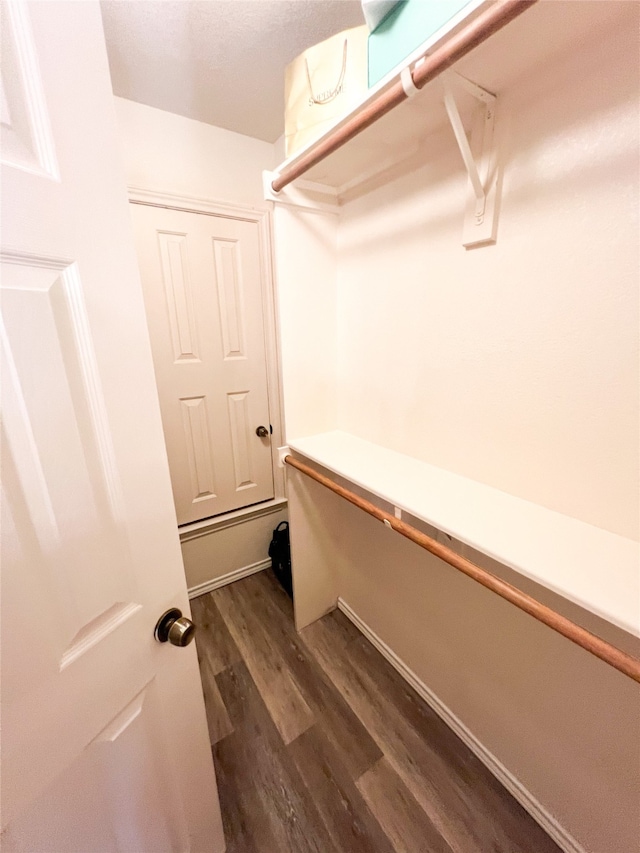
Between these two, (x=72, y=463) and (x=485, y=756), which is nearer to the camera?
(x=72, y=463)

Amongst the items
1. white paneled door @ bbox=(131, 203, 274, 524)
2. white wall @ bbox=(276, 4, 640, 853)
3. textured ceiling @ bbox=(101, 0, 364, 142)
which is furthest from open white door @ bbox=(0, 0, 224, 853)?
white paneled door @ bbox=(131, 203, 274, 524)

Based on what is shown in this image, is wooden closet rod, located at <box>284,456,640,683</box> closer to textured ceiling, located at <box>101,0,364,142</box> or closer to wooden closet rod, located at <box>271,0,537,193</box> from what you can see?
wooden closet rod, located at <box>271,0,537,193</box>

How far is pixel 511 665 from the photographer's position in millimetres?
1014

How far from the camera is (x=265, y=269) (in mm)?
1835

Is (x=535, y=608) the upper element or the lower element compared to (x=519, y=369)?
lower

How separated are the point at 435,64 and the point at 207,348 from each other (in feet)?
4.72

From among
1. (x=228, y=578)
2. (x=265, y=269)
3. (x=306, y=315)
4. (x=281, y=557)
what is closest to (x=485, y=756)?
(x=281, y=557)

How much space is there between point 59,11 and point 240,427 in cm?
165

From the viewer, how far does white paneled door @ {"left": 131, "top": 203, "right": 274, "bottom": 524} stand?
63.1 inches

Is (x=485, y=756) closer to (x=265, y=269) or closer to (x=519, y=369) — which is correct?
(x=519, y=369)

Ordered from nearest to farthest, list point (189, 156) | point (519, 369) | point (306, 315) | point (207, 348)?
point (519, 369)
point (306, 315)
point (189, 156)
point (207, 348)

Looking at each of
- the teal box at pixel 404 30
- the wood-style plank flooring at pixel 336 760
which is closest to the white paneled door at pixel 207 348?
the wood-style plank flooring at pixel 336 760

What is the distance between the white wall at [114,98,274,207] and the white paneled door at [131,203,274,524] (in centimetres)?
13

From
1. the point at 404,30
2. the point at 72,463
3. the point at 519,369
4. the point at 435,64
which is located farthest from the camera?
the point at 519,369
